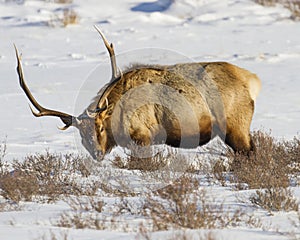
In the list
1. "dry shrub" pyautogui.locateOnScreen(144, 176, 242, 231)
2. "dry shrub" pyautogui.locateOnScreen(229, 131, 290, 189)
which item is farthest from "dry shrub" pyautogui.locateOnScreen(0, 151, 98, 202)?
"dry shrub" pyautogui.locateOnScreen(229, 131, 290, 189)

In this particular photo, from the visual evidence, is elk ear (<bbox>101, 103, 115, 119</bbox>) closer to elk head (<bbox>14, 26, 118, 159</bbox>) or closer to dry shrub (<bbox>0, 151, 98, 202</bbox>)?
elk head (<bbox>14, 26, 118, 159</bbox>)

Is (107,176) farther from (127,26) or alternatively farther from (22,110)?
(127,26)

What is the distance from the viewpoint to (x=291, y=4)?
2125 centimetres

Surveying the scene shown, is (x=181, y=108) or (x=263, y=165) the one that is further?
(x=181, y=108)

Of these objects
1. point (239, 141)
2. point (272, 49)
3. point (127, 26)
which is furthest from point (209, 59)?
point (239, 141)

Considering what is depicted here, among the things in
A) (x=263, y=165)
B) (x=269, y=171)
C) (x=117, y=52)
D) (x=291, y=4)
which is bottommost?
(x=117, y=52)

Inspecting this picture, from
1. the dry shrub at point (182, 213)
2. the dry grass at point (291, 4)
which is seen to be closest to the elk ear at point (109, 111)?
the dry shrub at point (182, 213)

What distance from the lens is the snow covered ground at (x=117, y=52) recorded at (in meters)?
9.80

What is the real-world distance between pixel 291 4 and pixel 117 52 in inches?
279

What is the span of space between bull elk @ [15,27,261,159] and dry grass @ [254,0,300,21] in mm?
13048

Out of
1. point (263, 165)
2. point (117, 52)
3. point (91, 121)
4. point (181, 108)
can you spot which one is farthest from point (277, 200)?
point (117, 52)

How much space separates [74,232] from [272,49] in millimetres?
12886

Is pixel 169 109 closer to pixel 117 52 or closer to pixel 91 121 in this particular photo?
pixel 91 121

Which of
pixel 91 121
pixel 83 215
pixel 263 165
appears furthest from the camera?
pixel 91 121
